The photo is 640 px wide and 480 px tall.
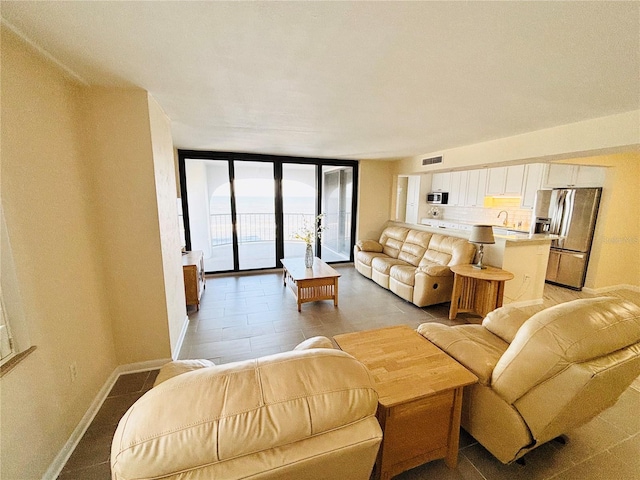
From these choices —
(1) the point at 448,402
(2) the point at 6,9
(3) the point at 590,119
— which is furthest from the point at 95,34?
(3) the point at 590,119

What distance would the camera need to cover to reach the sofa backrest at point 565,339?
3.80ft

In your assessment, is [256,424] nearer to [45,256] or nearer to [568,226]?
[45,256]

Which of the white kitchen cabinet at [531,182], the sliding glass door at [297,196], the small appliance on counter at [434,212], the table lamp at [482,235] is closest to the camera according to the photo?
the table lamp at [482,235]

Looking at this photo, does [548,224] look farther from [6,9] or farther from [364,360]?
[6,9]

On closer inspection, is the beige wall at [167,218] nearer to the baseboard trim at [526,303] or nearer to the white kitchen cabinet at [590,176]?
the baseboard trim at [526,303]

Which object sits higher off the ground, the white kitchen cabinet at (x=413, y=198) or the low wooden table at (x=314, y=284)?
the white kitchen cabinet at (x=413, y=198)

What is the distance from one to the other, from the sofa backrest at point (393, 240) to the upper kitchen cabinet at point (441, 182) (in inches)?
78.7

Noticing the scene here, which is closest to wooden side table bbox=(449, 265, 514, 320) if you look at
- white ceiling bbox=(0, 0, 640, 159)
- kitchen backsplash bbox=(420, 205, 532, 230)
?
white ceiling bbox=(0, 0, 640, 159)

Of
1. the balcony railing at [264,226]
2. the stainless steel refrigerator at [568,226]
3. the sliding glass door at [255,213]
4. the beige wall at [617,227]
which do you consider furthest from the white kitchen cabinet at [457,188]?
the sliding glass door at [255,213]

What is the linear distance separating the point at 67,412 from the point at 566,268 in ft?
21.4

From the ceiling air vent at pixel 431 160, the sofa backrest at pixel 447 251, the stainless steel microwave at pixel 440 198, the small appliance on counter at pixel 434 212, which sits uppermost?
the ceiling air vent at pixel 431 160

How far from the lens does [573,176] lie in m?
4.34

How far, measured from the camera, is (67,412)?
5.24ft

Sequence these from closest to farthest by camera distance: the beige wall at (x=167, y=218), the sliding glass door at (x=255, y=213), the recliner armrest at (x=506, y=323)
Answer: the recliner armrest at (x=506, y=323)
the beige wall at (x=167, y=218)
the sliding glass door at (x=255, y=213)
